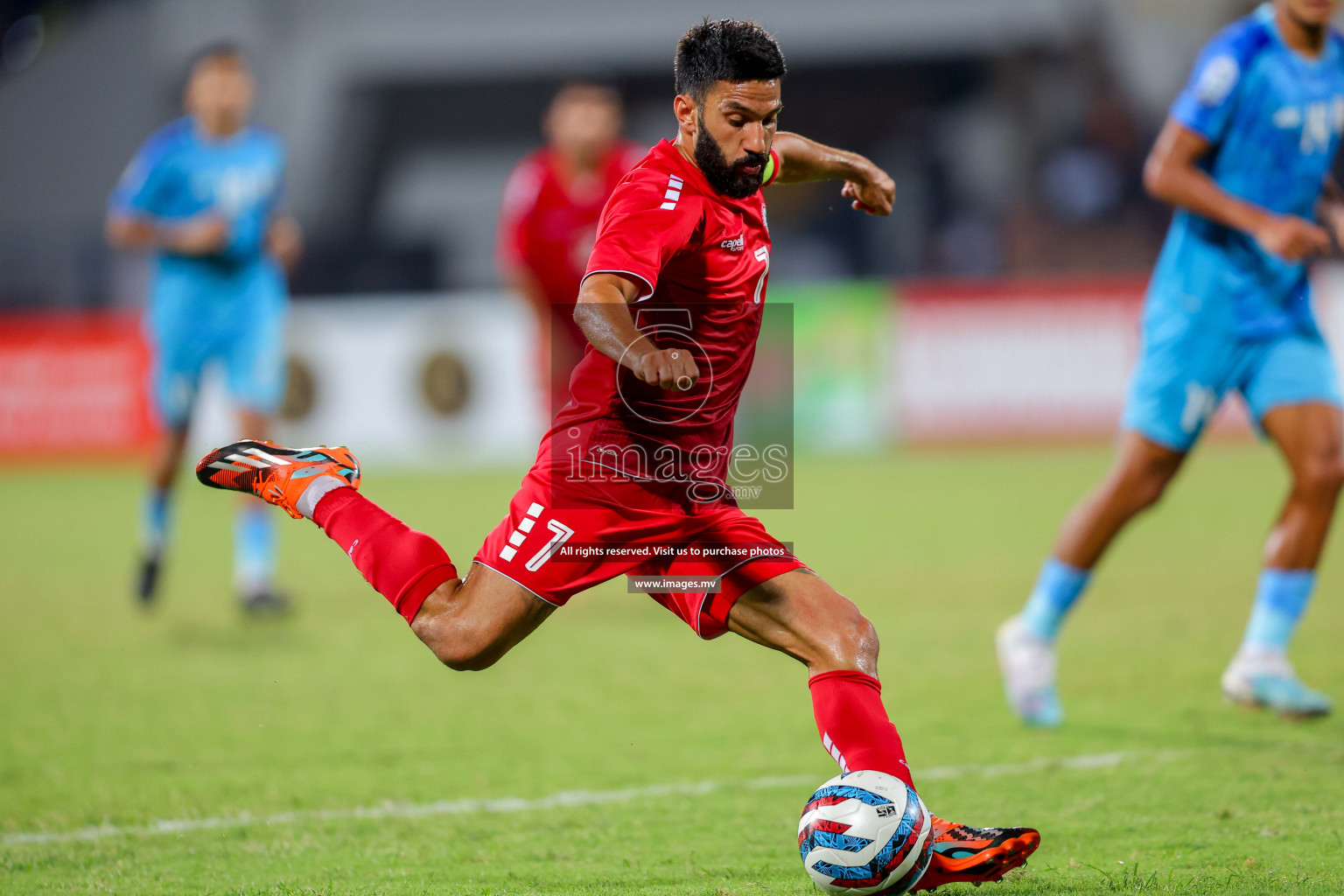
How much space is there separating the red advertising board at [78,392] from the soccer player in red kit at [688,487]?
1331 cm

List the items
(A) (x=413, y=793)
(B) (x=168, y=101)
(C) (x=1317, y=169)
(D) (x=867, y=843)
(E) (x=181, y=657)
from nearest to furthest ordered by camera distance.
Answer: (D) (x=867, y=843) < (A) (x=413, y=793) < (C) (x=1317, y=169) < (E) (x=181, y=657) < (B) (x=168, y=101)

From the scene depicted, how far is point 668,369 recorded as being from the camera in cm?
292

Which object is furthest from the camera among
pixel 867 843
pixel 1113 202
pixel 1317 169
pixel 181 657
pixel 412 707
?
pixel 1113 202

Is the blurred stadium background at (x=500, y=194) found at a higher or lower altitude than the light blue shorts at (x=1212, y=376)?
higher

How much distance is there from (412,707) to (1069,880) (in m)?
2.87

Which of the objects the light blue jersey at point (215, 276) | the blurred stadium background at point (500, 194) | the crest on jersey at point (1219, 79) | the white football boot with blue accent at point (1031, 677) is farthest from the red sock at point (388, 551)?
the blurred stadium background at point (500, 194)

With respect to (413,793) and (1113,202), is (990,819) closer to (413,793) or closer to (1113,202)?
(413,793)

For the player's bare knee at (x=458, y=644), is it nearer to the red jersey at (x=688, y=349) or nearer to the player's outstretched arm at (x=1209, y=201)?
the red jersey at (x=688, y=349)

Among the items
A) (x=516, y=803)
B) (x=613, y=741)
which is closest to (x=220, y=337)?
(x=613, y=741)

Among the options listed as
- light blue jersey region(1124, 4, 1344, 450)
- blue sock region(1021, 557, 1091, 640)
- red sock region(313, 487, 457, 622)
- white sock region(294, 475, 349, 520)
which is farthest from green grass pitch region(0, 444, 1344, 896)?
light blue jersey region(1124, 4, 1344, 450)

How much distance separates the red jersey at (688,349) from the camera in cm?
339

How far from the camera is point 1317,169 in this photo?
196 inches

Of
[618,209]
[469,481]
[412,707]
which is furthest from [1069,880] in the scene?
[469,481]

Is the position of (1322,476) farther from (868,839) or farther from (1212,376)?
(868,839)
